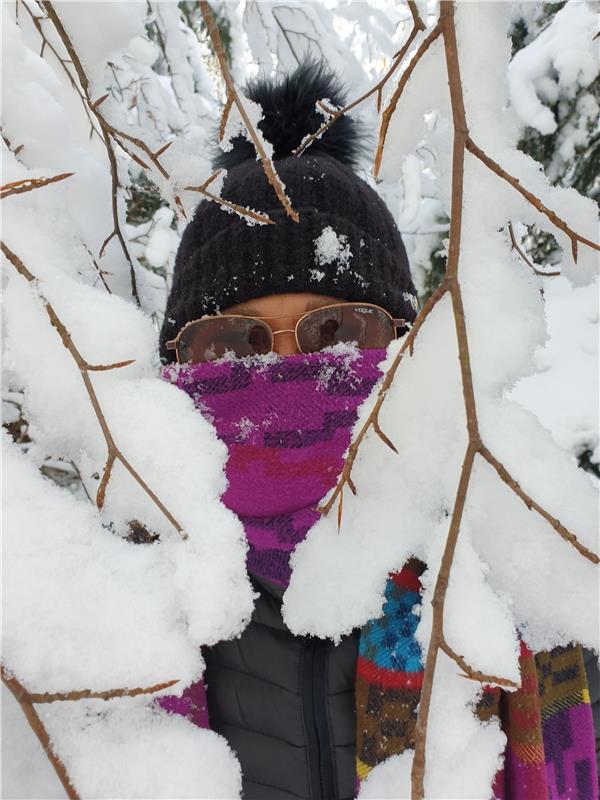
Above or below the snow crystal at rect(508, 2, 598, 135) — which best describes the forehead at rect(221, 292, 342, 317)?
below

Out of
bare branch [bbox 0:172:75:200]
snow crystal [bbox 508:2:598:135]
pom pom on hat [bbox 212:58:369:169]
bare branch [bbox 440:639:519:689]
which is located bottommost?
bare branch [bbox 440:639:519:689]

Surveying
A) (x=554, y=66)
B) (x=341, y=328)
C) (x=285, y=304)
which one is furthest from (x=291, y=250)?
(x=554, y=66)

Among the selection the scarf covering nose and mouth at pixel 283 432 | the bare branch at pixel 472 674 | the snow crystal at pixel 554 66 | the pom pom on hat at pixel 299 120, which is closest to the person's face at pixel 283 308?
the scarf covering nose and mouth at pixel 283 432

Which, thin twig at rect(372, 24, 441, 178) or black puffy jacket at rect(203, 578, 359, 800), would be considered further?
black puffy jacket at rect(203, 578, 359, 800)

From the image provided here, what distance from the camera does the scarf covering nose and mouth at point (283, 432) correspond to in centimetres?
111

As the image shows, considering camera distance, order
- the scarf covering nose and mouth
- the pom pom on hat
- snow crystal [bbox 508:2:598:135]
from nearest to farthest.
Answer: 1. the scarf covering nose and mouth
2. the pom pom on hat
3. snow crystal [bbox 508:2:598:135]

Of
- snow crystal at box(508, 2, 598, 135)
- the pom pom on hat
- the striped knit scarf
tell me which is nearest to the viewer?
the striped knit scarf

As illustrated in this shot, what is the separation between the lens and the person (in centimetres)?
101

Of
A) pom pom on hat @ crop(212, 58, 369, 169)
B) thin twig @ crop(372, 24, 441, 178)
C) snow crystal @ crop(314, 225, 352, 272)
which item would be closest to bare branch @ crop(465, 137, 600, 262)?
thin twig @ crop(372, 24, 441, 178)

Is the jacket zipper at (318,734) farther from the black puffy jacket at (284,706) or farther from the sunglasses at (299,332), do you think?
the sunglasses at (299,332)

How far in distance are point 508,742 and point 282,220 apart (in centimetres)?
127

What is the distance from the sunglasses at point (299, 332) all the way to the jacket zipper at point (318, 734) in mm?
716

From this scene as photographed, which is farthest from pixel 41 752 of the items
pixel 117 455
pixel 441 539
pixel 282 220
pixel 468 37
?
pixel 282 220

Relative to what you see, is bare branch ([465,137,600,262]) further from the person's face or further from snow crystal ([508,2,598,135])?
snow crystal ([508,2,598,135])
